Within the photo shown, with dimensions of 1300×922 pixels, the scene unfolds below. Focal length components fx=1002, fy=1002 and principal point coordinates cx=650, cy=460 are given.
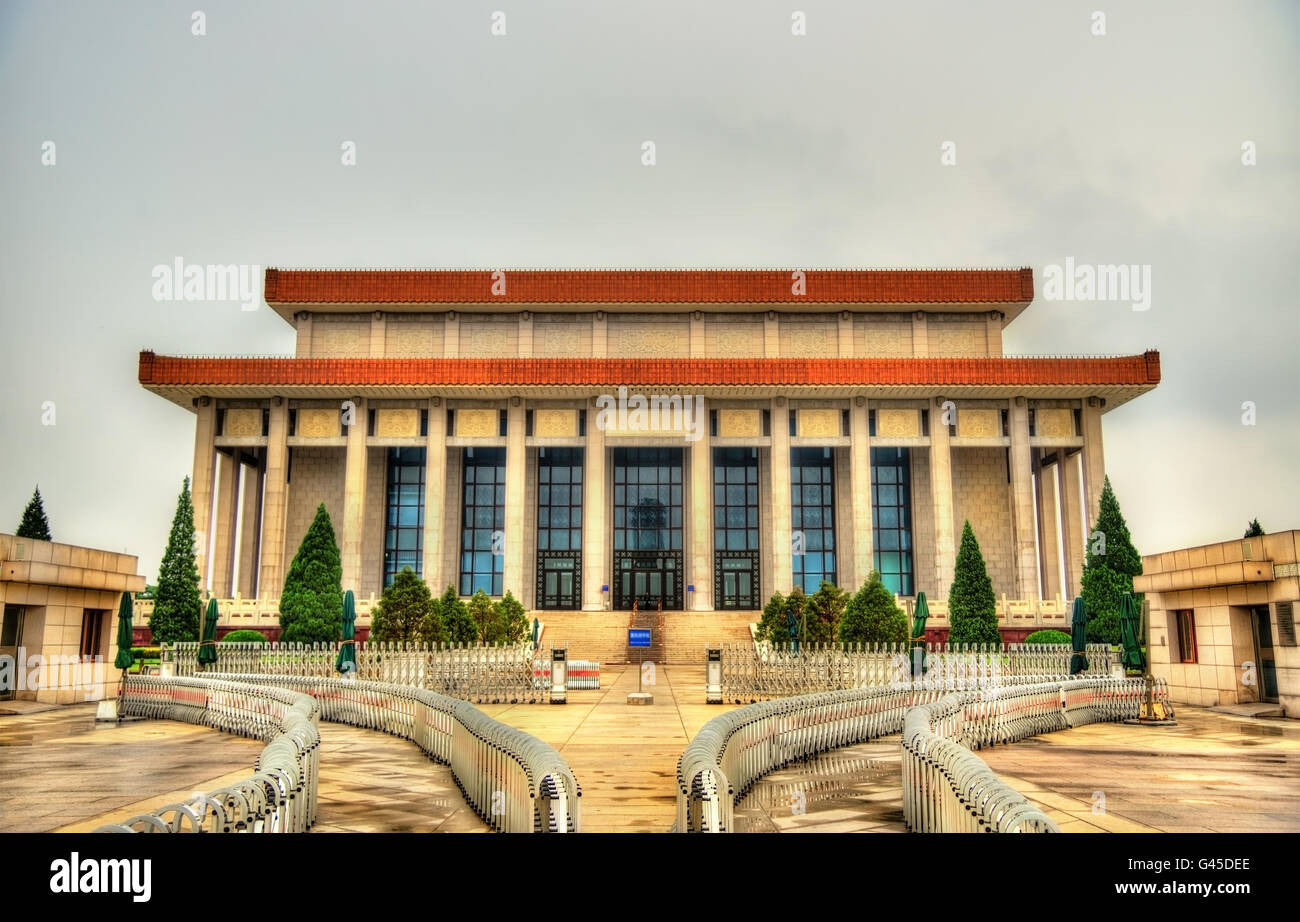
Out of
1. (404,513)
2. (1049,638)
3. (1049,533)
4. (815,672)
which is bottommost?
(815,672)

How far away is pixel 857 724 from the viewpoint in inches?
589

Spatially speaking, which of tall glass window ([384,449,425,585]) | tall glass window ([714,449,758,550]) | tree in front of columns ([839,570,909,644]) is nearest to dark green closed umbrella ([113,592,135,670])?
tree in front of columns ([839,570,909,644])

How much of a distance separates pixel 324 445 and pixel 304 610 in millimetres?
14064

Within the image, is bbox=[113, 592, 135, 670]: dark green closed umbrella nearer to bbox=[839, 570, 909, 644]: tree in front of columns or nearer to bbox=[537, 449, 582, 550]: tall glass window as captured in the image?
bbox=[839, 570, 909, 644]: tree in front of columns

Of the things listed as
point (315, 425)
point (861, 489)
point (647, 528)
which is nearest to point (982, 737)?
point (861, 489)

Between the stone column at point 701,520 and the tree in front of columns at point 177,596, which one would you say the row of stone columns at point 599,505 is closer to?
the stone column at point 701,520

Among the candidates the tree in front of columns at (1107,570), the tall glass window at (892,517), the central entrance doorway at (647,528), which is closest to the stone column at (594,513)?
the central entrance doorway at (647,528)

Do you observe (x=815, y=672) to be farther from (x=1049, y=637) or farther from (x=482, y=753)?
(x=1049, y=637)

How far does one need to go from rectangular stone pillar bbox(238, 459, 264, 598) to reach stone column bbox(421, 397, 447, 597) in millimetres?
9889

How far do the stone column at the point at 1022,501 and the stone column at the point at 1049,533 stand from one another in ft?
5.03

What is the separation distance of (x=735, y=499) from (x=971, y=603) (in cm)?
1778

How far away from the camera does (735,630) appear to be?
140ft
